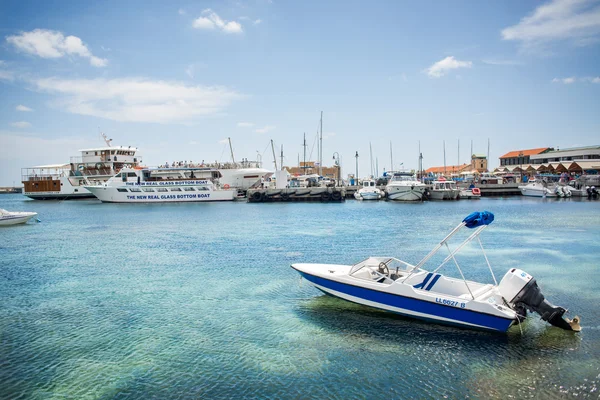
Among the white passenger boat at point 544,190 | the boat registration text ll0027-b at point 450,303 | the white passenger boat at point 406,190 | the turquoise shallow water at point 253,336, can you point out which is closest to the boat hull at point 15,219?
the turquoise shallow water at point 253,336

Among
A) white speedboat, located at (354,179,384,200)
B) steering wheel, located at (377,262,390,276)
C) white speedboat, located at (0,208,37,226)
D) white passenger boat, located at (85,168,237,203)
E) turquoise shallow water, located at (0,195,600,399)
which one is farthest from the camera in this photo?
A: white passenger boat, located at (85,168,237,203)

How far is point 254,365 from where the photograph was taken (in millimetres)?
10578

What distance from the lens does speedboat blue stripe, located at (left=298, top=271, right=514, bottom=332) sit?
463 inches

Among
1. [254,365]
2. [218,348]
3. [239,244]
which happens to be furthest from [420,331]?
[239,244]

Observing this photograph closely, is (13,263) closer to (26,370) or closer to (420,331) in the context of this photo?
(26,370)

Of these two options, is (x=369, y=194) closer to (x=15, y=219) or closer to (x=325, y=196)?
(x=325, y=196)

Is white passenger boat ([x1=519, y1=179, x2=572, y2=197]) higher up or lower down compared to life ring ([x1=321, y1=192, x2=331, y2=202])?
lower down

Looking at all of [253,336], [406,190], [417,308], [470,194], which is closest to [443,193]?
[470,194]

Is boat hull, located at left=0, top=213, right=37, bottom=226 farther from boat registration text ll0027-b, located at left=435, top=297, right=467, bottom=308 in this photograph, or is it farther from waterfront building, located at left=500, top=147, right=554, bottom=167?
waterfront building, located at left=500, top=147, right=554, bottom=167

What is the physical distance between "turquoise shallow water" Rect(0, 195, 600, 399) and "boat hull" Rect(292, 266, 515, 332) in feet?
1.14

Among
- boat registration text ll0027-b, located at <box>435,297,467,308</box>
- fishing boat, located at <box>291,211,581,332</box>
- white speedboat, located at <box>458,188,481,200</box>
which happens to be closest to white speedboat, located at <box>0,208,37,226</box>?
fishing boat, located at <box>291,211,581,332</box>

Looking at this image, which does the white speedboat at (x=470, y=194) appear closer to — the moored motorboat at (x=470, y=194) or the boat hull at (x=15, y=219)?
the moored motorboat at (x=470, y=194)

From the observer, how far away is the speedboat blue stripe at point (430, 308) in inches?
463

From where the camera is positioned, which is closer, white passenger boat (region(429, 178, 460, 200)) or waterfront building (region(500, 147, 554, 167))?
white passenger boat (region(429, 178, 460, 200))
